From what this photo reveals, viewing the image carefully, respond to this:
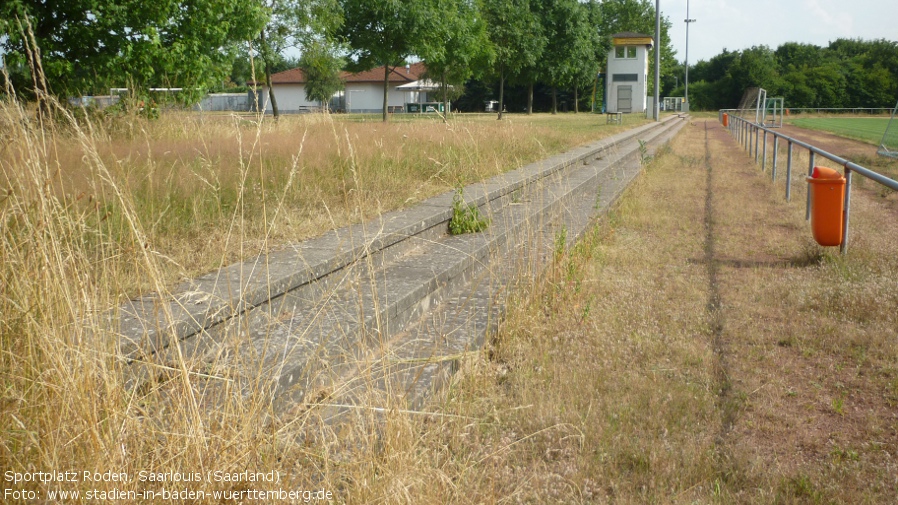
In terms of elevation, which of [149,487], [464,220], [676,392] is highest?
[464,220]

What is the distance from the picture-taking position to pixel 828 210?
6469mm

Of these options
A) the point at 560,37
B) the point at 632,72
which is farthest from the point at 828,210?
the point at 632,72

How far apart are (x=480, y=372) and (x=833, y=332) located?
7.39 ft

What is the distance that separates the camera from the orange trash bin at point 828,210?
6.47 metres

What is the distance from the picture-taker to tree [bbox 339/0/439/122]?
33.2 meters

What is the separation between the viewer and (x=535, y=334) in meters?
4.37

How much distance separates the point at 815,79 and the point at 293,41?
1893 inches

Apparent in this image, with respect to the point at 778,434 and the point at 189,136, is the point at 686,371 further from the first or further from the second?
the point at 189,136

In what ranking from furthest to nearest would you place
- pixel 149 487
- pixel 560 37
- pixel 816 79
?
pixel 816 79
pixel 560 37
pixel 149 487

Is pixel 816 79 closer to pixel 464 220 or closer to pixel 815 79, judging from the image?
pixel 815 79

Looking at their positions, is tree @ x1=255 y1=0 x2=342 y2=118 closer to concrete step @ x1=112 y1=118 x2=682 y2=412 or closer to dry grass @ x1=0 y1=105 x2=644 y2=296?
dry grass @ x1=0 y1=105 x2=644 y2=296

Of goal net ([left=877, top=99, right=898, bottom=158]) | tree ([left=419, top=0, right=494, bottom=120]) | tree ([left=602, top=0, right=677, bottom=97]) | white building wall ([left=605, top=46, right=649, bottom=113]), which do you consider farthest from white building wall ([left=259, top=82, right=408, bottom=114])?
goal net ([left=877, top=99, right=898, bottom=158])

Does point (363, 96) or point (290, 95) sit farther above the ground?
point (290, 95)

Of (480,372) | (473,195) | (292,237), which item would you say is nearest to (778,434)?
(480,372)
